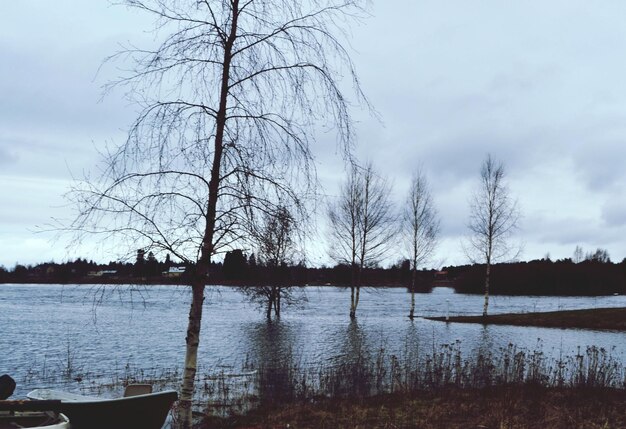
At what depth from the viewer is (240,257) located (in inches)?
332

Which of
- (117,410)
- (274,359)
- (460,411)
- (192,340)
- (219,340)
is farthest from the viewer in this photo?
(219,340)

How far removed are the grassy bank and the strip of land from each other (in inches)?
1075

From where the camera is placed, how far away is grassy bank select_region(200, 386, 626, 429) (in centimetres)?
918

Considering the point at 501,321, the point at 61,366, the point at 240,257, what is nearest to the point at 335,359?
the point at 61,366

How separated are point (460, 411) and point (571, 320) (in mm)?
33109

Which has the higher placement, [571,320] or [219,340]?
[571,320]

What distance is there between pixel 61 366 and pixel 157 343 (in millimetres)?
8054

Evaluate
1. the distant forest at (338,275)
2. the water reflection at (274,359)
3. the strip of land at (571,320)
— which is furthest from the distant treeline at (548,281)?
the water reflection at (274,359)

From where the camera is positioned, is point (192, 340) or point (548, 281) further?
point (548, 281)

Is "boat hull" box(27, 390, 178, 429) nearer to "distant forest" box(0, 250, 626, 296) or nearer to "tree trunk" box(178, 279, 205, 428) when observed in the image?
"tree trunk" box(178, 279, 205, 428)

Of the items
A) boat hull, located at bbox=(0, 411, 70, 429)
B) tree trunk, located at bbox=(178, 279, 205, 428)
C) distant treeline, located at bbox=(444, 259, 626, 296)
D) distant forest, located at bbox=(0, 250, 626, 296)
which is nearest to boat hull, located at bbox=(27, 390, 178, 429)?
boat hull, located at bbox=(0, 411, 70, 429)

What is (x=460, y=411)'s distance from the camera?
33.3ft

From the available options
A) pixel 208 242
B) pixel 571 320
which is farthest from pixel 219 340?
pixel 571 320

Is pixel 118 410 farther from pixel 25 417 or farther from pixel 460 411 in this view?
pixel 460 411
